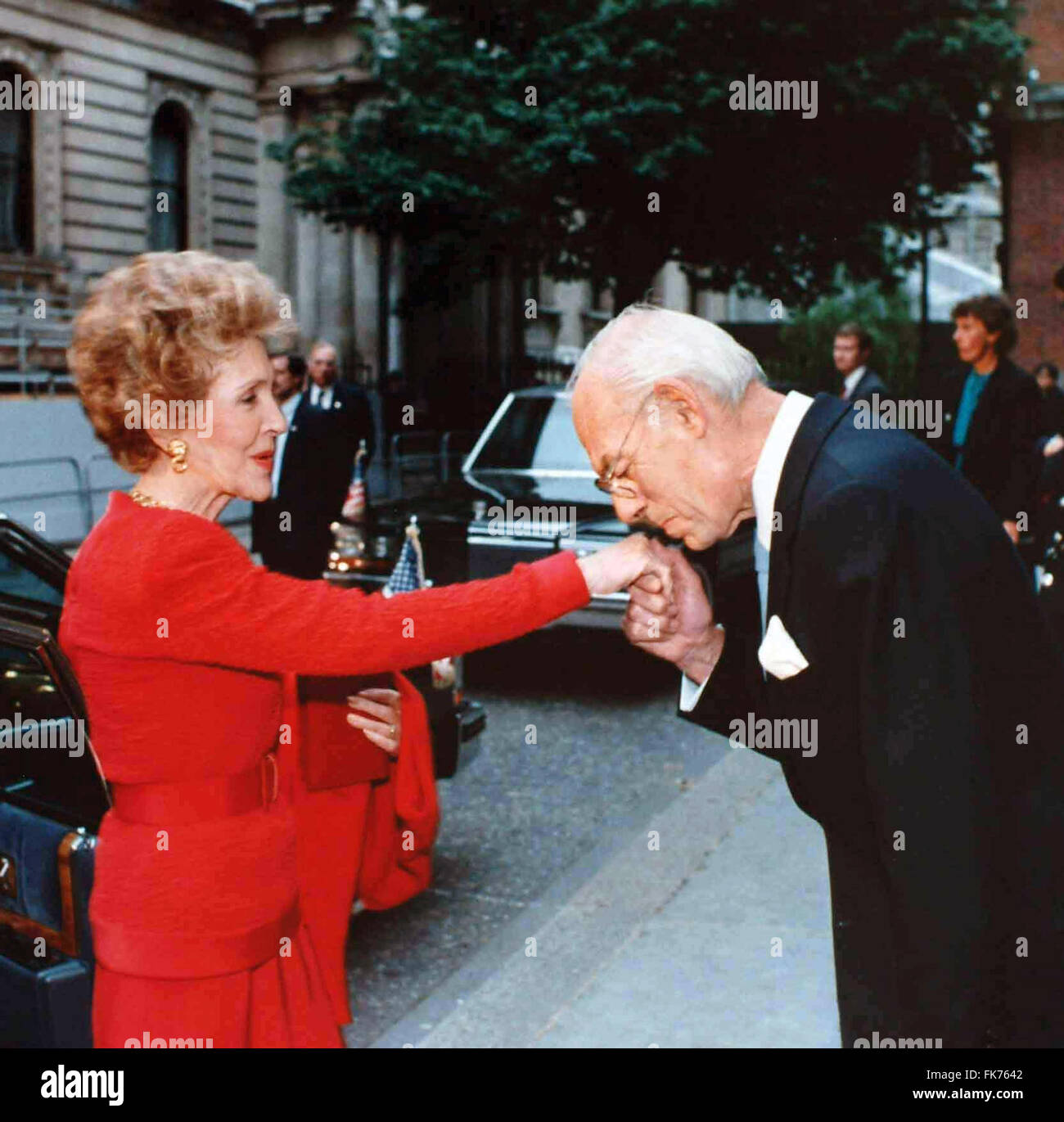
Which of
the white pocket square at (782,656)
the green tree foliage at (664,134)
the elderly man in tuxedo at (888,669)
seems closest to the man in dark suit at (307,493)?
the elderly man in tuxedo at (888,669)

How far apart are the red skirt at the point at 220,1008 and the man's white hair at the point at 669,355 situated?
1177 millimetres

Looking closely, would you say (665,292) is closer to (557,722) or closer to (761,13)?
(761,13)

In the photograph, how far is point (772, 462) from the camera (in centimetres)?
219

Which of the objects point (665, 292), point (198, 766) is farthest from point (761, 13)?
point (665, 292)

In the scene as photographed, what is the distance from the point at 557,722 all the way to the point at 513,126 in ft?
47.4

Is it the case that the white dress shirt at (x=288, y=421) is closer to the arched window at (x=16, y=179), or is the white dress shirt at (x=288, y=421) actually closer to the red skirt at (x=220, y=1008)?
the red skirt at (x=220, y=1008)

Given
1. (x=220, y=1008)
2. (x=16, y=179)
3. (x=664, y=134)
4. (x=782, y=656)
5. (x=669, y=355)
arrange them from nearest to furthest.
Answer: (x=782, y=656) < (x=669, y=355) < (x=220, y=1008) < (x=664, y=134) < (x=16, y=179)

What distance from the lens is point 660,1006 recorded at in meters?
4.44

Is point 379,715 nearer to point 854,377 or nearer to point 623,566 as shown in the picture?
point 623,566

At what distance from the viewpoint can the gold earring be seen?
2.36 metres

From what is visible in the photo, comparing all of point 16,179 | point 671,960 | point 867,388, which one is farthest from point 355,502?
point 16,179

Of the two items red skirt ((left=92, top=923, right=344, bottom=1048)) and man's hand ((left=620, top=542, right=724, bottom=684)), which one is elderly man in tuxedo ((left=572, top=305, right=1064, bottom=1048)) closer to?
man's hand ((left=620, top=542, right=724, bottom=684))

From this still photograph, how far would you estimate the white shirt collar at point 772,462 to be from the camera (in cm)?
218

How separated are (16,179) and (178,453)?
77.1 feet
